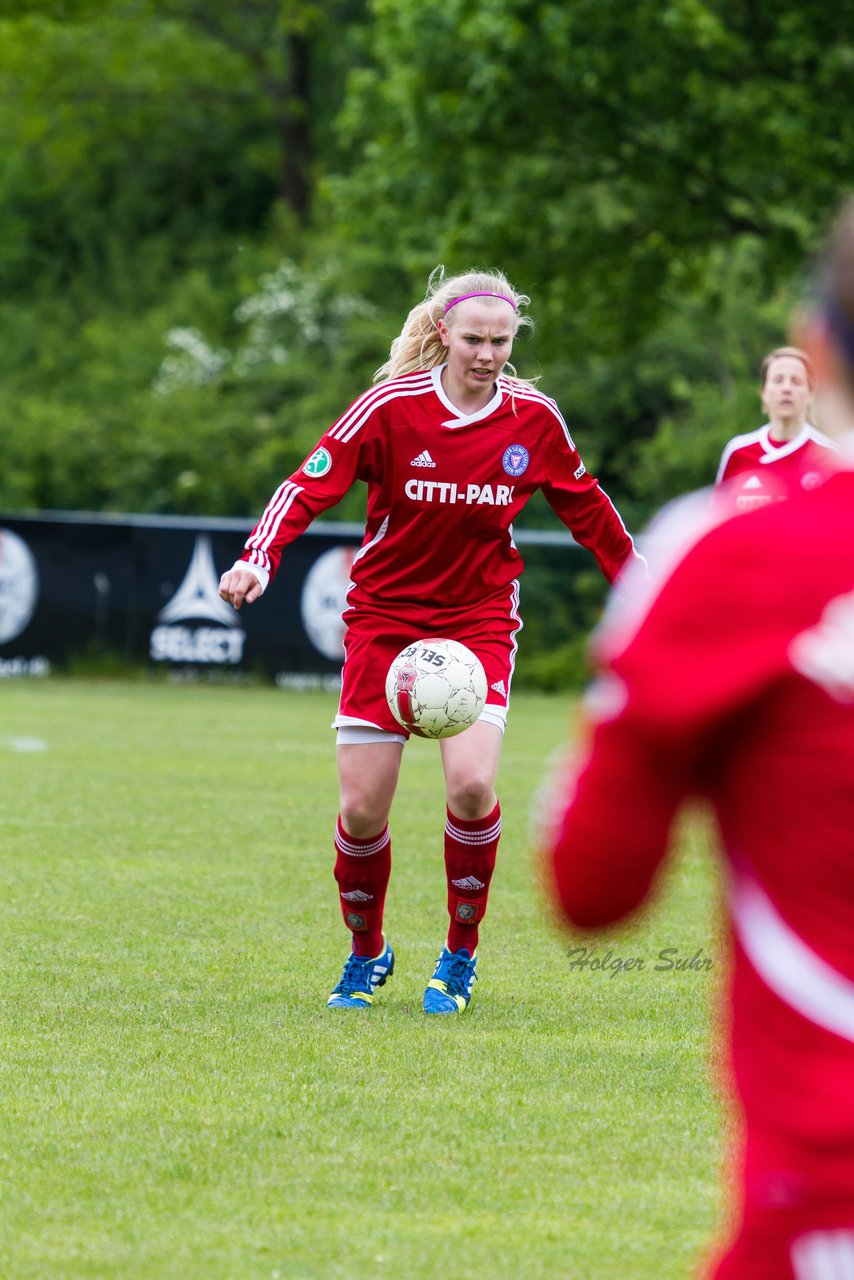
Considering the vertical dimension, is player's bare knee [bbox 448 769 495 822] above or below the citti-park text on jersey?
below

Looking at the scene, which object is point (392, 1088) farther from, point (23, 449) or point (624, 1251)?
point (23, 449)

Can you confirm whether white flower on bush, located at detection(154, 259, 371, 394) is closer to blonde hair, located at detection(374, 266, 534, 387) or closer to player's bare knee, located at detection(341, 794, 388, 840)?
blonde hair, located at detection(374, 266, 534, 387)

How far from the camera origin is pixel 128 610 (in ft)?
68.2

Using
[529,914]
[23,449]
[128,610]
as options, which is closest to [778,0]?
[128,610]

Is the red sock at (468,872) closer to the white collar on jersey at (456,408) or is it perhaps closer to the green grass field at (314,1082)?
the green grass field at (314,1082)

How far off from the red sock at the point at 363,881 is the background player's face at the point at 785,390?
12.9 feet

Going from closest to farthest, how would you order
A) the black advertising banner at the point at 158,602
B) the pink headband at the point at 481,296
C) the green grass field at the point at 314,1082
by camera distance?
the green grass field at the point at 314,1082
the pink headband at the point at 481,296
the black advertising banner at the point at 158,602

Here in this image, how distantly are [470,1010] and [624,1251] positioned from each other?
2.28 m

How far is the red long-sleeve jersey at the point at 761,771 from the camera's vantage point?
169cm

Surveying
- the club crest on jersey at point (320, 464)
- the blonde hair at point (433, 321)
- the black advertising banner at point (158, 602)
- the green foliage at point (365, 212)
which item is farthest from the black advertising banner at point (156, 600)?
the club crest on jersey at point (320, 464)

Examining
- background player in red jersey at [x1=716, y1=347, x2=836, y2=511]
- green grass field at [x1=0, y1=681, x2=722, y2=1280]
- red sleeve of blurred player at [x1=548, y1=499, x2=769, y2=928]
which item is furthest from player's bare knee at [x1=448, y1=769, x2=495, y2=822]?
red sleeve of blurred player at [x1=548, y1=499, x2=769, y2=928]

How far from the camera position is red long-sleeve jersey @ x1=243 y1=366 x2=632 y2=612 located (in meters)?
5.73

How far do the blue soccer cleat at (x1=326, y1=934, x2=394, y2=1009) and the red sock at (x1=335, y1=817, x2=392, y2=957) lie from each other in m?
0.04

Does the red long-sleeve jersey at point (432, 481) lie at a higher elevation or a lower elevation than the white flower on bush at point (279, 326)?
higher
